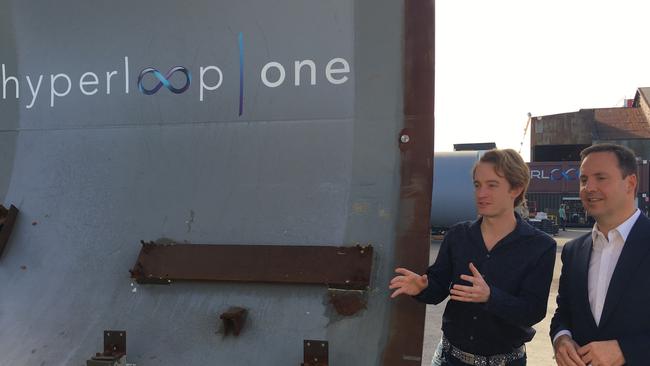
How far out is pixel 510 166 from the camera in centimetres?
182

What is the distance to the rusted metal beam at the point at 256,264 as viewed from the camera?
6.61ft

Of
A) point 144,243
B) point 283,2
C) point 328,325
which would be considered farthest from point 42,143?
point 328,325

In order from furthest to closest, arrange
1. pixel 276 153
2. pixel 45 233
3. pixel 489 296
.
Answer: pixel 45 233, pixel 276 153, pixel 489 296

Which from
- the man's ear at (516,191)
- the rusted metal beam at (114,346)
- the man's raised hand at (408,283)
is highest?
the man's ear at (516,191)

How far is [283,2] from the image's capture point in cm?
222

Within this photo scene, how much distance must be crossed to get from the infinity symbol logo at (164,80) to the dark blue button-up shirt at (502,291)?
1.54 metres

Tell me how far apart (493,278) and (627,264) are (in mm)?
443

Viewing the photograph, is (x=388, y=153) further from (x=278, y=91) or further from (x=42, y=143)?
(x=42, y=143)

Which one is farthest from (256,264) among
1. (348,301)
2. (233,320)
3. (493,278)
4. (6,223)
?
(6,223)

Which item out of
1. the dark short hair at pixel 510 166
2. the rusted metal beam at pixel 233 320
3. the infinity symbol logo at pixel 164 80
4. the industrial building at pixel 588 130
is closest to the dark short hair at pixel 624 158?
the dark short hair at pixel 510 166

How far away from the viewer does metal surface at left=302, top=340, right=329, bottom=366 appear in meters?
1.94

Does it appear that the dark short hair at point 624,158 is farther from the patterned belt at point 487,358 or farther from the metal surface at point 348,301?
the metal surface at point 348,301

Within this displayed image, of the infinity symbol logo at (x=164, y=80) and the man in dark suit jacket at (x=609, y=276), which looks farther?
the infinity symbol logo at (x=164, y=80)

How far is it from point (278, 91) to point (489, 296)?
1.32 m
